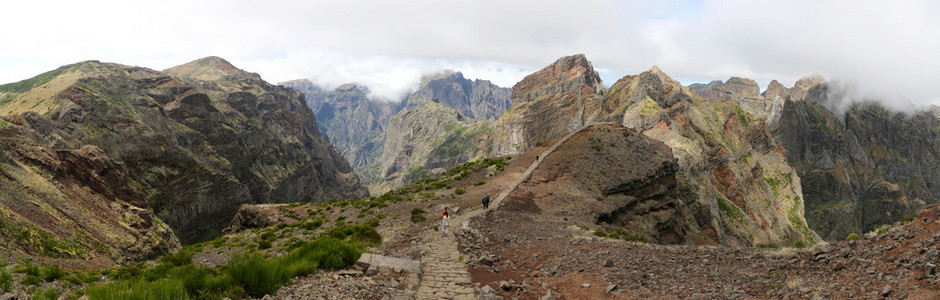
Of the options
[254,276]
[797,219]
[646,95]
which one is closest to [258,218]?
[254,276]

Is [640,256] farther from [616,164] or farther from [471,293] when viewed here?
[616,164]

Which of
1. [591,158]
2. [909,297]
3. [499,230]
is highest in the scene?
[591,158]

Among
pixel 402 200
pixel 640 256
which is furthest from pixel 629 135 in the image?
pixel 640 256

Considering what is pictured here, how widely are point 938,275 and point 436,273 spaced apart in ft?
51.1

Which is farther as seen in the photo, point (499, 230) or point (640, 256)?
point (499, 230)

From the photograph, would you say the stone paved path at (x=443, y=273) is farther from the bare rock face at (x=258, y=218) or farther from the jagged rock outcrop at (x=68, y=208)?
the jagged rock outcrop at (x=68, y=208)

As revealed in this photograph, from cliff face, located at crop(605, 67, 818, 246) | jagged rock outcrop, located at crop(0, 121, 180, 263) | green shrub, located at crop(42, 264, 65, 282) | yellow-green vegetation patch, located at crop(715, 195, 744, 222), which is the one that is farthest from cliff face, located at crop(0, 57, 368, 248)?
yellow-green vegetation patch, located at crop(715, 195, 744, 222)

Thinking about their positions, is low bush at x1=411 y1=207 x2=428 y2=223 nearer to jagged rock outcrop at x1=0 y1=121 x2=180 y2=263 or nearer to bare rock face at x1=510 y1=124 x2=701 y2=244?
bare rock face at x1=510 y1=124 x2=701 y2=244

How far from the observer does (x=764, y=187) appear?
129 metres

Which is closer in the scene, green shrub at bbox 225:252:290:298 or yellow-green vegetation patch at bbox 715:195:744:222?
green shrub at bbox 225:252:290:298

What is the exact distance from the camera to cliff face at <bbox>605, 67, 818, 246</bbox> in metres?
82.2

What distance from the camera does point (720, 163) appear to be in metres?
111

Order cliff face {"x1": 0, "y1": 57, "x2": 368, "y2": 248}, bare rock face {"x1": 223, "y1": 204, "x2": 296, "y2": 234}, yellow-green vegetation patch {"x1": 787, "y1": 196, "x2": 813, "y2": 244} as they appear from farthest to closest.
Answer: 1. yellow-green vegetation patch {"x1": 787, "y1": 196, "x2": 813, "y2": 244}
2. cliff face {"x1": 0, "y1": 57, "x2": 368, "y2": 248}
3. bare rock face {"x1": 223, "y1": 204, "x2": 296, "y2": 234}

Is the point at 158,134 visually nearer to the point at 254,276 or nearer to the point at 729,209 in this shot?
the point at 254,276
